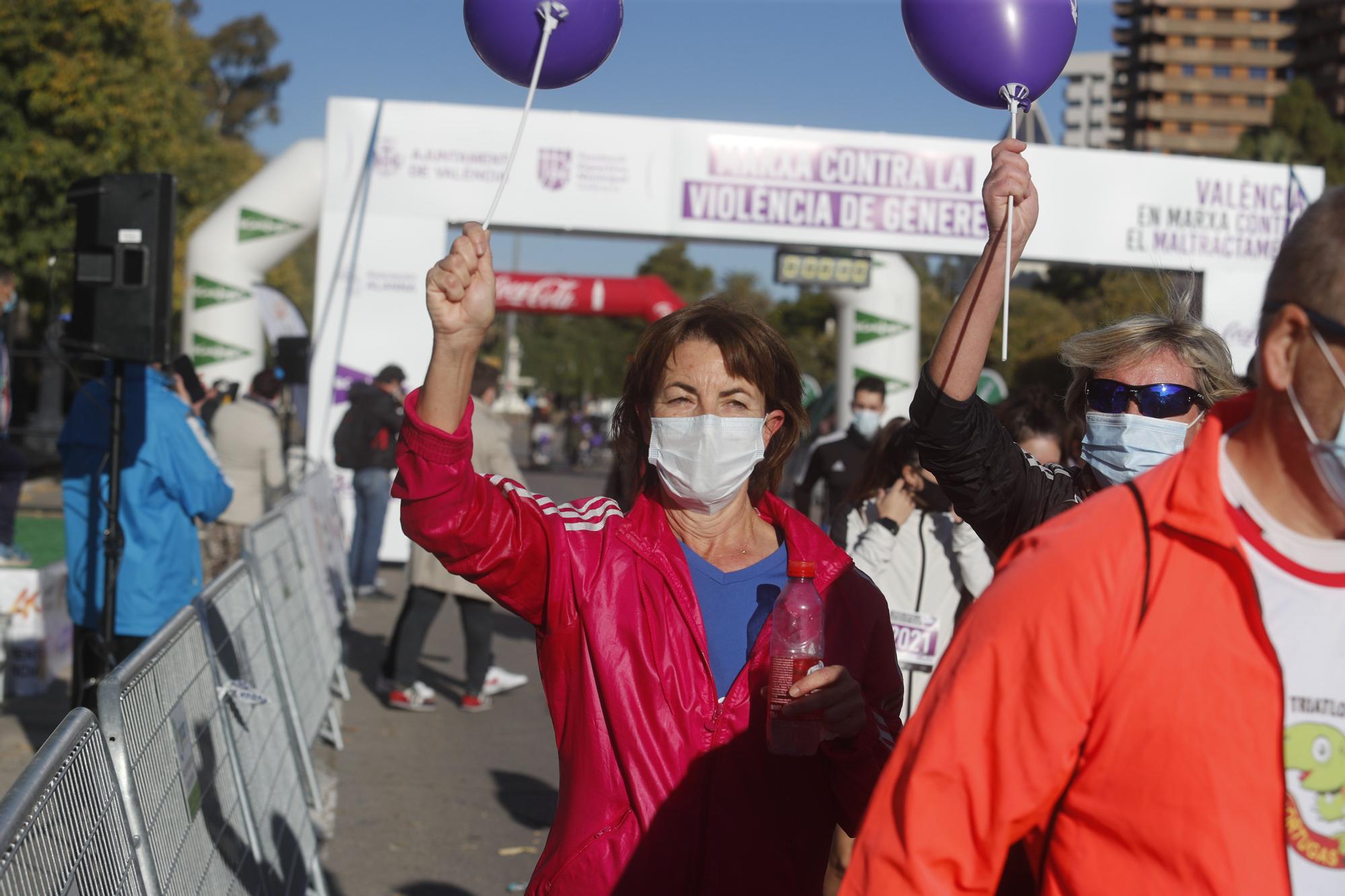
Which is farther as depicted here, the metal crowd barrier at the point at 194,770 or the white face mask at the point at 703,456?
the white face mask at the point at 703,456

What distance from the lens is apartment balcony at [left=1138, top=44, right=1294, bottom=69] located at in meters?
98.8

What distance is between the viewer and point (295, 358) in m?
14.8

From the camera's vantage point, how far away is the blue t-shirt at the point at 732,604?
2490 mm

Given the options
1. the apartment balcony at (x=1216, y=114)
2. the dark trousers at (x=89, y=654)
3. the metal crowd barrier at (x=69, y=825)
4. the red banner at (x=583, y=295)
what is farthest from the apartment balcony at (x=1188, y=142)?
the metal crowd barrier at (x=69, y=825)

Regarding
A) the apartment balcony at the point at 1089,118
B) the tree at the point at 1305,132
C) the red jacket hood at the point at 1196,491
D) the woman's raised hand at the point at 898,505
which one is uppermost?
the apartment balcony at the point at 1089,118

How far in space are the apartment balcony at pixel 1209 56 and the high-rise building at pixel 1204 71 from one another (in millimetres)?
50

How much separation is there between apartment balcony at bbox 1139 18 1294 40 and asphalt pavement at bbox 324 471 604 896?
10221cm

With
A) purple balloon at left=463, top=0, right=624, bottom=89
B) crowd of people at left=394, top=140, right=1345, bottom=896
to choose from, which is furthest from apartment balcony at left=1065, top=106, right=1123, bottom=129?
crowd of people at left=394, top=140, right=1345, bottom=896

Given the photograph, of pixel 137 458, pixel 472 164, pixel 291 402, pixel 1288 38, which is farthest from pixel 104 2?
pixel 1288 38

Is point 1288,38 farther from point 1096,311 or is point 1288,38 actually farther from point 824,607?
point 824,607

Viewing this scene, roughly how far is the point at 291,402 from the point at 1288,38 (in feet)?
312

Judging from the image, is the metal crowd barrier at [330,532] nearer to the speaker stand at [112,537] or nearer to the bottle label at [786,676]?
the speaker stand at [112,537]

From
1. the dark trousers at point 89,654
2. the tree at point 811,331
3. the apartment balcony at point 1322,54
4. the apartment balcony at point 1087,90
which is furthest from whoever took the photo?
the apartment balcony at point 1087,90

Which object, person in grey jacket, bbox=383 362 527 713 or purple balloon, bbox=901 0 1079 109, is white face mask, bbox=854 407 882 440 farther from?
purple balloon, bbox=901 0 1079 109
